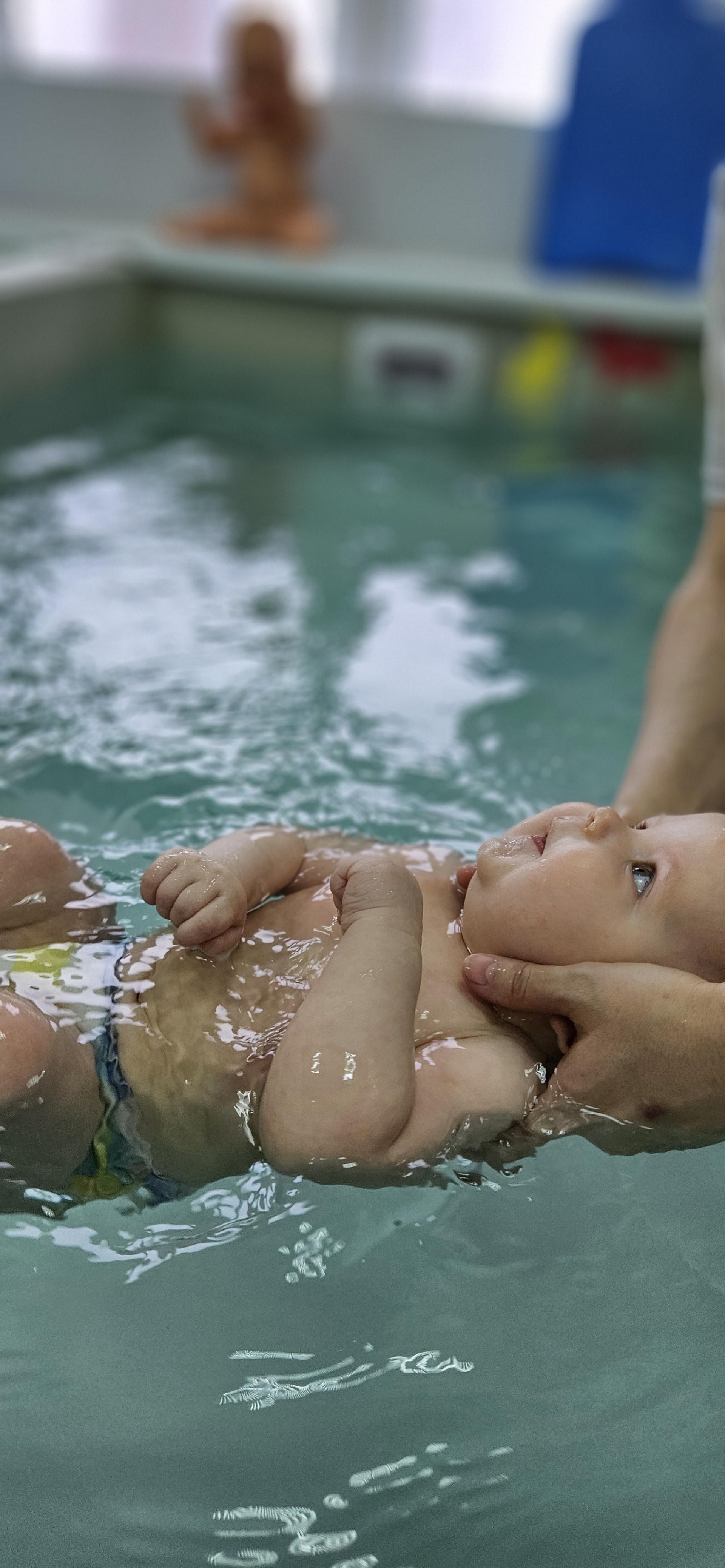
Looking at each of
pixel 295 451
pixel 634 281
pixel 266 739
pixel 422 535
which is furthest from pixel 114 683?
pixel 634 281

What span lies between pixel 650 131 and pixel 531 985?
4665mm

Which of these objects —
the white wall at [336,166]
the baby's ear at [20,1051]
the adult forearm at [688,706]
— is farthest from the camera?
the white wall at [336,166]

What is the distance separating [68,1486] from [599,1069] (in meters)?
0.60

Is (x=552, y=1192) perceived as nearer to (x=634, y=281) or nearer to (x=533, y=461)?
(x=533, y=461)

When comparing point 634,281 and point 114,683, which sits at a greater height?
point 634,281

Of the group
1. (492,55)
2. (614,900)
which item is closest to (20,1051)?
(614,900)

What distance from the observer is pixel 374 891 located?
1.34 metres

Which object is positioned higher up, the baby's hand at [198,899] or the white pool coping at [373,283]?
the white pool coping at [373,283]

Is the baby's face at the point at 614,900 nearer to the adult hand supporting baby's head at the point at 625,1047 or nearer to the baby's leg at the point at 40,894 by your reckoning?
the adult hand supporting baby's head at the point at 625,1047

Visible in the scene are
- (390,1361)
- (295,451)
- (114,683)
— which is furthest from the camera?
(295,451)

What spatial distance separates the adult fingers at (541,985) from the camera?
50.9 inches

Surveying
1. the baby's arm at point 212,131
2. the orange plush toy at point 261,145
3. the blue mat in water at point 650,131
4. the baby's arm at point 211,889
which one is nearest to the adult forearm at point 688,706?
the baby's arm at point 211,889

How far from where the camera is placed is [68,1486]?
1.06 m

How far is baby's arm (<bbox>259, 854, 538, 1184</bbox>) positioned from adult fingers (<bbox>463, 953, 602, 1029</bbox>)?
5 centimetres
